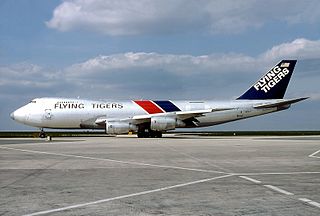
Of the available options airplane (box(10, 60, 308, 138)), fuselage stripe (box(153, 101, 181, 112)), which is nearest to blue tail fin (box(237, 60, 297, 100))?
airplane (box(10, 60, 308, 138))

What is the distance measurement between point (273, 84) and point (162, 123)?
13909 millimetres

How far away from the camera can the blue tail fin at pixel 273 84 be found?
44103 mm

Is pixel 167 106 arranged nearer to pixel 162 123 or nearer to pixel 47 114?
pixel 162 123

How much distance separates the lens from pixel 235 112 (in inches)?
1676

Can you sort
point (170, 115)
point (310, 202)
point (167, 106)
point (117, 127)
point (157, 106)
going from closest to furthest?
point (310, 202), point (117, 127), point (170, 115), point (157, 106), point (167, 106)

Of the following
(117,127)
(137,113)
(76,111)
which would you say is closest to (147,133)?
(137,113)

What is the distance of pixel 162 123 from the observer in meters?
37.9

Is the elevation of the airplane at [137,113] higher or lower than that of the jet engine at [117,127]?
higher

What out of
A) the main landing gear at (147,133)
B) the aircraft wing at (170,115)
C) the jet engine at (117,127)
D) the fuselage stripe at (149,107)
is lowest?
the main landing gear at (147,133)

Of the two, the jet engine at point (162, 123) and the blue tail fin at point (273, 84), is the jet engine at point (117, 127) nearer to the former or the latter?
the jet engine at point (162, 123)

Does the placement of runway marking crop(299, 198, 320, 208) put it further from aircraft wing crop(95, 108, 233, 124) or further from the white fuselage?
the white fuselage

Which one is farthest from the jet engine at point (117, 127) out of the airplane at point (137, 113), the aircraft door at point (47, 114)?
the aircraft door at point (47, 114)

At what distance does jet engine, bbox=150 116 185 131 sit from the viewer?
38.0 metres

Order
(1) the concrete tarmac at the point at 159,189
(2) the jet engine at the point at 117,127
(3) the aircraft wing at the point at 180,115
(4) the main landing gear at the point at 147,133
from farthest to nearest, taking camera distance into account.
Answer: (4) the main landing gear at the point at 147,133 → (3) the aircraft wing at the point at 180,115 → (2) the jet engine at the point at 117,127 → (1) the concrete tarmac at the point at 159,189
